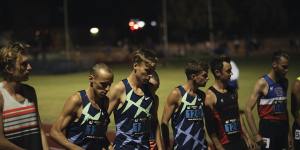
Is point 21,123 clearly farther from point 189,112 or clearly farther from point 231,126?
point 231,126

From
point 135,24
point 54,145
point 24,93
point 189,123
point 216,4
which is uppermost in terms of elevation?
point 216,4

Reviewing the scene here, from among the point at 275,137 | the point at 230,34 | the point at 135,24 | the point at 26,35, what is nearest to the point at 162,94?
the point at 135,24

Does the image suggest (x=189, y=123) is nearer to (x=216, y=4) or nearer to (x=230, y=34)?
(x=216, y=4)

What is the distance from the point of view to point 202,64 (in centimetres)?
573

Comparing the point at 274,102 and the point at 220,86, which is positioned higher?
the point at 220,86

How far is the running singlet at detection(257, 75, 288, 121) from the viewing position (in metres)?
6.56

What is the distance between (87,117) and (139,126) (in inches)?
29.1

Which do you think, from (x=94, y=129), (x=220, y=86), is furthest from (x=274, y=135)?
(x=94, y=129)

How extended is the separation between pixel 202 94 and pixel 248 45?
1657 inches

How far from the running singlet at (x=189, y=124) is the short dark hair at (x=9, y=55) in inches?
79.6

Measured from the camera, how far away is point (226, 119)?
232 inches

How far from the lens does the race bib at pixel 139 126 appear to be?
5328 mm

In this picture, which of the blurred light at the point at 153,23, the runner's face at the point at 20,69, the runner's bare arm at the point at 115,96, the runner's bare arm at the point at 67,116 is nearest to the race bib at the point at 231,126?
the runner's bare arm at the point at 115,96

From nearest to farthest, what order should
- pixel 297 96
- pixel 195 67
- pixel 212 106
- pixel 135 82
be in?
pixel 135 82
pixel 195 67
pixel 212 106
pixel 297 96
